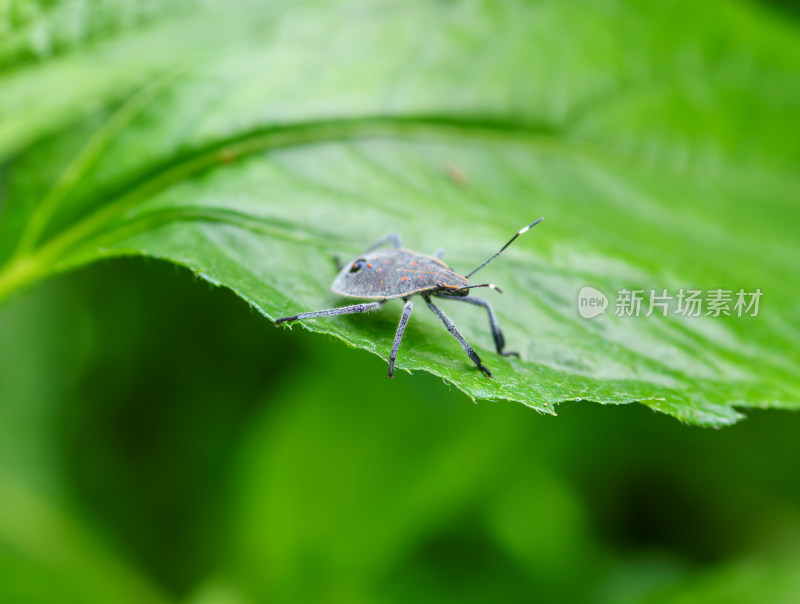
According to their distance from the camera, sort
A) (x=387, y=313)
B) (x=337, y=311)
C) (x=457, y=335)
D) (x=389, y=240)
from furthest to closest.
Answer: (x=387, y=313)
(x=389, y=240)
(x=457, y=335)
(x=337, y=311)

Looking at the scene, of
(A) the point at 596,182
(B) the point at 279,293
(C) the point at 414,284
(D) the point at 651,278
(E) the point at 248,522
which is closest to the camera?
(B) the point at 279,293

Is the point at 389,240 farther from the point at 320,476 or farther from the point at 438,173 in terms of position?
→ the point at 320,476

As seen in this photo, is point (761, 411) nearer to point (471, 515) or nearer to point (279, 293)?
point (471, 515)

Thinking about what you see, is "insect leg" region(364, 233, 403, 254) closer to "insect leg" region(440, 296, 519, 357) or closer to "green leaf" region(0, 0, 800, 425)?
"green leaf" region(0, 0, 800, 425)

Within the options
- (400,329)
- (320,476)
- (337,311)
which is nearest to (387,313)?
(400,329)

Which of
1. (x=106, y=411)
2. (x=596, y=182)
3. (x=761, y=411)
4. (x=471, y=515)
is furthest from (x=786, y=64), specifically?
(x=106, y=411)

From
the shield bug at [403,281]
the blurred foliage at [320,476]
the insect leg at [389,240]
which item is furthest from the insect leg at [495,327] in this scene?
Result: the blurred foliage at [320,476]

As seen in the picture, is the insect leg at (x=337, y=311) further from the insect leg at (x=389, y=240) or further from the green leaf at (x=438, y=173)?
the insect leg at (x=389, y=240)
